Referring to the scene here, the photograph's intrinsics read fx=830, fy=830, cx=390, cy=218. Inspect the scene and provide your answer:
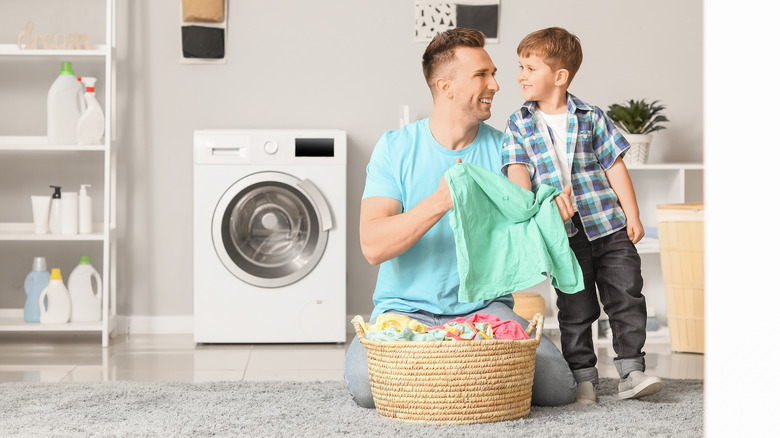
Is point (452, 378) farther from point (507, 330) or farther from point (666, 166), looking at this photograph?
point (666, 166)

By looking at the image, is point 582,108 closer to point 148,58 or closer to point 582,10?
point 582,10

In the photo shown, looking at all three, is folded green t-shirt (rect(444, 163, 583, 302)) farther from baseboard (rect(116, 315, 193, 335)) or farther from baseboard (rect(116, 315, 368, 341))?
baseboard (rect(116, 315, 193, 335))

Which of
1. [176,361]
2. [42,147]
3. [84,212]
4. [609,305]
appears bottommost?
[176,361]

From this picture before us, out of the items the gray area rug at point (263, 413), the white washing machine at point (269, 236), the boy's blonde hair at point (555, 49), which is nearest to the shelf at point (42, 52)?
the white washing machine at point (269, 236)

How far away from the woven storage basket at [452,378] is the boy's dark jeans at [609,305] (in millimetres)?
355

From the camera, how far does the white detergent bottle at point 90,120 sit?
137 inches

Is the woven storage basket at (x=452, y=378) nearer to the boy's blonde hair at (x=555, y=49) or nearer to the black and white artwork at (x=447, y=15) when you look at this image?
the boy's blonde hair at (x=555, y=49)

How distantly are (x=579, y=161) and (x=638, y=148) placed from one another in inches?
57.8

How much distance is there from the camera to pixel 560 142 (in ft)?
7.36

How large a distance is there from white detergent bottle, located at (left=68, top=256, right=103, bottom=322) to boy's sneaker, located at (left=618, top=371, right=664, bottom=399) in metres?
2.27

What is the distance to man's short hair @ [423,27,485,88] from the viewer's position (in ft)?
7.23

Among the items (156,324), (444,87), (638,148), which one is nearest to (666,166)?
(638,148)

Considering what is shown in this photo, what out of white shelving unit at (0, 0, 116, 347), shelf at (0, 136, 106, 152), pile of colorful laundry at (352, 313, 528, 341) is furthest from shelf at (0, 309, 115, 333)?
pile of colorful laundry at (352, 313, 528, 341)
